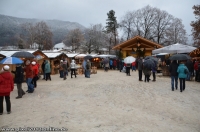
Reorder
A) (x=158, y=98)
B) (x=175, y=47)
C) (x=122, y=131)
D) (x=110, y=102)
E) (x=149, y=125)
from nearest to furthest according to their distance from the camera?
(x=122, y=131) → (x=149, y=125) → (x=110, y=102) → (x=158, y=98) → (x=175, y=47)

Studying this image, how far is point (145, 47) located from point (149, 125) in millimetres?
23667

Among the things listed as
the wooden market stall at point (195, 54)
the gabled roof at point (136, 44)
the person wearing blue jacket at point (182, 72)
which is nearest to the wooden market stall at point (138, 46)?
the gabled roof at point (136, 44)

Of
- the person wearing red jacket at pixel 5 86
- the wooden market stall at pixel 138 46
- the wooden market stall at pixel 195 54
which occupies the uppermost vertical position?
the wooden market stall at pixel 138 46

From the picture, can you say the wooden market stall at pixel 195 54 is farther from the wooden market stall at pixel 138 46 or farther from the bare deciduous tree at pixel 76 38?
the bare deciduous tree at pixel 76 38

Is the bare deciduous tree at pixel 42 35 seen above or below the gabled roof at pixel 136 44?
above

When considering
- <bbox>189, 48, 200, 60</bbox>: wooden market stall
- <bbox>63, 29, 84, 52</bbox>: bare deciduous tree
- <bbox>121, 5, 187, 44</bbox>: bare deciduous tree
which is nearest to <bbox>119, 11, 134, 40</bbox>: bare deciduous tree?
<bbox>121, 5, 187, 44</bbox>: bare deciduous tree

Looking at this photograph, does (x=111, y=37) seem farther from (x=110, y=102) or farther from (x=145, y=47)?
(x=110, y=102)

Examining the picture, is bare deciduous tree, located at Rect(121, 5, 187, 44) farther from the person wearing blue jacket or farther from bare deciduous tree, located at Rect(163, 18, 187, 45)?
the person wearing blue jacket

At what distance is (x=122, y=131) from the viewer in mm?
4184

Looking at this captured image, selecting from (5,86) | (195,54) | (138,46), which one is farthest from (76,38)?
(5,86)

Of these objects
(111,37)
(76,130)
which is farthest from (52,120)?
(111,37)

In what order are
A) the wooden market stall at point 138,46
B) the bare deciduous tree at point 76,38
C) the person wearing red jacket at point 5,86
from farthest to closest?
the bare deciduous tree at point 76,38 < the wooden market stall at point 138,46 < the person wearing red jacket at point 5,86

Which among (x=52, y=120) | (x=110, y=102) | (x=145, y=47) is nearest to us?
(x=52, y=120)

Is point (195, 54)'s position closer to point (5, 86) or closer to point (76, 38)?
point (5, 86)
